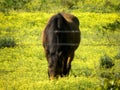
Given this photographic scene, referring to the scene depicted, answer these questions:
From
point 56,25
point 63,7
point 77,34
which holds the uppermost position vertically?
point 56,25

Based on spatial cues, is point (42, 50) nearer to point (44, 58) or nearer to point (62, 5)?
point (44, 58)

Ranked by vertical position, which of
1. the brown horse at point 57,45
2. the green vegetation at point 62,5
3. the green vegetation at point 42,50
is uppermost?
the brown horse at point 57,45

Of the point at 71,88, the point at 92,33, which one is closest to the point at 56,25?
the point at 71,88

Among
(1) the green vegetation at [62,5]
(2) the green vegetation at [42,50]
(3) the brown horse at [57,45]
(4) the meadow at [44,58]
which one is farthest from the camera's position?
(1) the green vegetation at [62,5]

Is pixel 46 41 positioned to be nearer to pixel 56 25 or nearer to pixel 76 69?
pixel 56 25

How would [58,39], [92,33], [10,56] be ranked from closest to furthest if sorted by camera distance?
[58,39], [10,56], [92,33]

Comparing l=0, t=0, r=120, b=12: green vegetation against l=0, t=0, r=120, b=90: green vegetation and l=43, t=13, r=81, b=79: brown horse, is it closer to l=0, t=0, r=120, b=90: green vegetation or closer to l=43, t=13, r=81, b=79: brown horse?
l=0, t=0, r=120, b=90: green vegetation

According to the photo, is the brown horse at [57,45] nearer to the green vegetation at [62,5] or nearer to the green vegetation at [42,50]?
the green vegetation at [42,50]

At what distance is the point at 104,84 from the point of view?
648cm

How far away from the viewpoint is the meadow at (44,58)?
23.1ft

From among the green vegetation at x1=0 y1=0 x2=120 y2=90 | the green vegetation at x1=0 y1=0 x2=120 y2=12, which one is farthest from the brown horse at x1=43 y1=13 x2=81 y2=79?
the green vegetation at x1=0 y1=0 x2=120 y2=12

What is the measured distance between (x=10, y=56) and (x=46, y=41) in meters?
4.30

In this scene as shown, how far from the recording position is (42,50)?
15.3 metres

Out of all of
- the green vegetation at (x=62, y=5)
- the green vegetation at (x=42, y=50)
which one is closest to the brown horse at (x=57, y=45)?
the green vegetation at (x=42, y=50)
